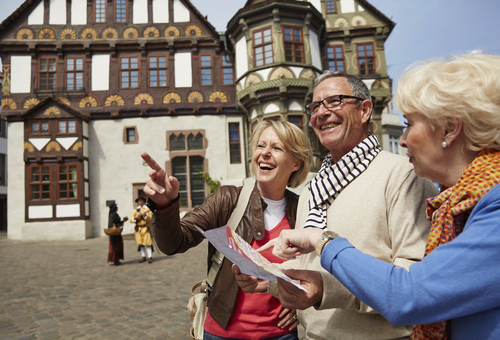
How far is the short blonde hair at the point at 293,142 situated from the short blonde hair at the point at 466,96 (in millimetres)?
1185

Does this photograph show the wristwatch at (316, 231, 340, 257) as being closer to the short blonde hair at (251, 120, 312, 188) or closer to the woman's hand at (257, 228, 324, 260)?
the woman's hand at (257, 228, 324, 260)

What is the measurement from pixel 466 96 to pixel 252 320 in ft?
5.16

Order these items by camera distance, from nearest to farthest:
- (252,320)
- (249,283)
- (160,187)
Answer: (249,283)
(160,187)
(252,320)

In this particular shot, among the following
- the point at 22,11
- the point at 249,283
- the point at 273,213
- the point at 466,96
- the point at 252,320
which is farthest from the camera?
the point at 22,11

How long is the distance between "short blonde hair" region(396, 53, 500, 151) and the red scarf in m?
0.06

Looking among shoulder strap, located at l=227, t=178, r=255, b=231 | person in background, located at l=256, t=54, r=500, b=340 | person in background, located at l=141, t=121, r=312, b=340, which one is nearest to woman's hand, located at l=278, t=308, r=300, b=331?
person in background, located at l=141, t=121, r=312, b=340

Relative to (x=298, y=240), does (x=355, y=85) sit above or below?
above

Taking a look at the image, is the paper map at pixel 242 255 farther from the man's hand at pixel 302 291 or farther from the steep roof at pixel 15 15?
the steep roof at pixel 15 15

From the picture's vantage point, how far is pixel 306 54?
15.3 meters

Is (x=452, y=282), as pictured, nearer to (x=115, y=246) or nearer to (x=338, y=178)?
(x=338, y=178)

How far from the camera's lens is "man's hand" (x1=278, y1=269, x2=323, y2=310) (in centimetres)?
126

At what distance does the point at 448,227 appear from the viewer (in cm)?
107

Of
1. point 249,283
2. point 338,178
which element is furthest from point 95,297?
point 338,178

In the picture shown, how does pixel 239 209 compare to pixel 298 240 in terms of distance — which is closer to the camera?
pixel 298 240
